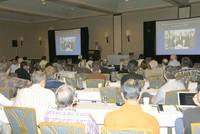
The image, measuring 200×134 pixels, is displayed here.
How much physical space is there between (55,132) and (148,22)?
12175 millimetres

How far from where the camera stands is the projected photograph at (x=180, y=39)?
465 inches

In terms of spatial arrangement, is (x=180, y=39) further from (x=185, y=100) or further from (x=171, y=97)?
(x=185, y=100)

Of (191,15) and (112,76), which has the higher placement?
(191,15)

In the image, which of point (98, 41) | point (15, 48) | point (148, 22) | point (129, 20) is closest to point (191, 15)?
point (148, 22)

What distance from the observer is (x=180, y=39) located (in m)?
12.2

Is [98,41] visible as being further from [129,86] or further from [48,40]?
[129,86]

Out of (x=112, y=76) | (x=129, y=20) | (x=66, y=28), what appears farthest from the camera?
(x=66, y=28)

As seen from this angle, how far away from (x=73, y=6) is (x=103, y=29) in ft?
11.0

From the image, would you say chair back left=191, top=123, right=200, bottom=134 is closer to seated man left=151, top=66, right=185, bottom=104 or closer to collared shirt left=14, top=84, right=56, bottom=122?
collared shirt left=14, top=84, right=56, bottom=122

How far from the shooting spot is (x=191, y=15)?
40.3ft

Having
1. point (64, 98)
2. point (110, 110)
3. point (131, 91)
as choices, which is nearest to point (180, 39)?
point (110, 110)

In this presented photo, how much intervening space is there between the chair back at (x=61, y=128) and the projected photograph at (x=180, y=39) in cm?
1095

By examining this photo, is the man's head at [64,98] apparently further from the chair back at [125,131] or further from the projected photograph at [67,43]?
the projected photograph at [67,43]

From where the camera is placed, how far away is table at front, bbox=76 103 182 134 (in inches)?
110
